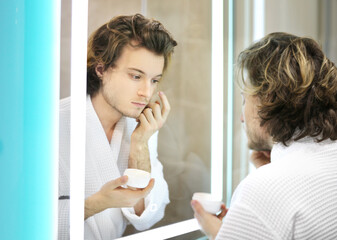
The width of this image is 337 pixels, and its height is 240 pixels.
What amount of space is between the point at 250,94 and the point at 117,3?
49cm

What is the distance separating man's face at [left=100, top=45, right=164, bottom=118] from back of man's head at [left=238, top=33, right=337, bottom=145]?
34 cm

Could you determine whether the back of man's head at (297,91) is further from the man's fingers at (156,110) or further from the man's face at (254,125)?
the man's fingers at (156,110)

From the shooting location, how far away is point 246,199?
0.92 m

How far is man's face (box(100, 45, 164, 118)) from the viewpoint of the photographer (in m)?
1.12

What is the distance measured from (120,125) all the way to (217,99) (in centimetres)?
51

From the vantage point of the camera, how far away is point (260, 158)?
5.30 ft

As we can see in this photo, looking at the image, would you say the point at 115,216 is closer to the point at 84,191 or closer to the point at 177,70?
the point at 84,191

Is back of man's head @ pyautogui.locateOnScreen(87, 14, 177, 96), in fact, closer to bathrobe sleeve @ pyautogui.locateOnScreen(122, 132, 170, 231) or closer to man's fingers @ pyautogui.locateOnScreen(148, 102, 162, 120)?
man's fingers @ pyautogui.locateOnScreen(148, 102, 162, 120)

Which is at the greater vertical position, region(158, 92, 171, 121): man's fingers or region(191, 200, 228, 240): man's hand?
region(158, 92, 171, 121): man's fingers

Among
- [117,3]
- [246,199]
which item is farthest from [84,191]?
[117,3]

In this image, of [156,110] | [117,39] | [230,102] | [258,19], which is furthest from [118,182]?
[258,19]

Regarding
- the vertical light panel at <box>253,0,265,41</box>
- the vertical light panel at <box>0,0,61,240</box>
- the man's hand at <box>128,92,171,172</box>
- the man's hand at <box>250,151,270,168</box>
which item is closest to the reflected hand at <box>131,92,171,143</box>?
the man's hand at <box>128,92,171,172</box>

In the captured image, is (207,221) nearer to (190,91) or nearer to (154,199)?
(154,199)

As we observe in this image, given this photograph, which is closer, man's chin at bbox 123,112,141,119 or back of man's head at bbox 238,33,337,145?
back of man's head at bbox 238,33,337,145
